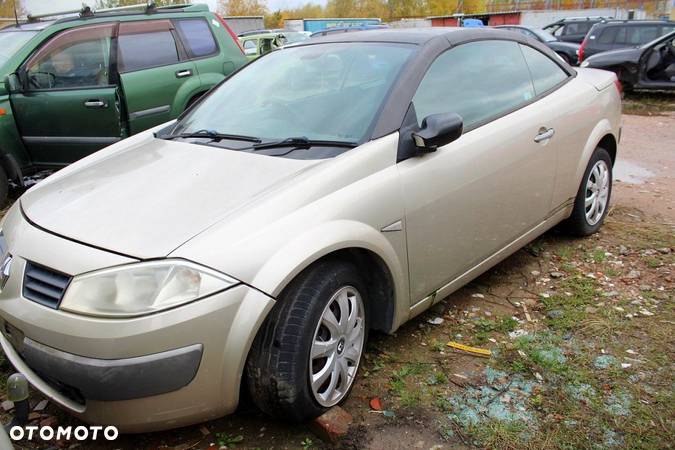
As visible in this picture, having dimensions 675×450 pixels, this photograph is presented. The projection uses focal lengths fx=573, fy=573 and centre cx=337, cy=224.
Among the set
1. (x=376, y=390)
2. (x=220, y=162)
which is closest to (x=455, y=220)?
(x=376, y=390)

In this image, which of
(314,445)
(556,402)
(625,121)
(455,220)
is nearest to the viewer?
(314,445)

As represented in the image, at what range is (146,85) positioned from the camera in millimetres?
5719

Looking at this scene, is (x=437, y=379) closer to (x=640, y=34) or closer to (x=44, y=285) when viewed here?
(x=44, y=285)

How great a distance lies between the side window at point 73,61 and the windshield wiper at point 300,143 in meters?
3.51

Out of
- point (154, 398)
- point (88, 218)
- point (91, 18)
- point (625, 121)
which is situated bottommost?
point (625, 121)

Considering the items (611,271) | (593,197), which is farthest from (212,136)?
(593,197)

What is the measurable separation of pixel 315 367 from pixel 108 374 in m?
0.81

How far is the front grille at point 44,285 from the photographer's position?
2.09m

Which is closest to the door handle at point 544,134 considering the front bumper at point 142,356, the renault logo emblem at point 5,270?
the front bumper at point 142,356

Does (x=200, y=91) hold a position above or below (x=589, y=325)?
above

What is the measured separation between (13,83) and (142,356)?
4427mm

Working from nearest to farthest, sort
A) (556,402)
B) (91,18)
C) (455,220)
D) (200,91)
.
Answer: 1. (556,402)
2. (455,220)
3. (91,18)
4. (200,91)

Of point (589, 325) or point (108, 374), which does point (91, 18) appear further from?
point (589, 325)

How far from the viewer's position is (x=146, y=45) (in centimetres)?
598
